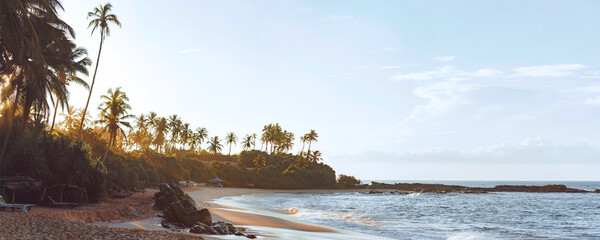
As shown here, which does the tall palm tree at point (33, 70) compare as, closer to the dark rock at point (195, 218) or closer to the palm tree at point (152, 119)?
the dark rock at point (195, 218)

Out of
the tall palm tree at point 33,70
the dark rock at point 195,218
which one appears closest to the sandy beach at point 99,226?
the dark rock at point 195,218

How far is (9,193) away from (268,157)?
301 feet

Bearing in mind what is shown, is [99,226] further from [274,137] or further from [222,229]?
[274,137]

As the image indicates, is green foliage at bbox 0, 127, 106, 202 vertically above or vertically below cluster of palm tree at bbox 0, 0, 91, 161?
below

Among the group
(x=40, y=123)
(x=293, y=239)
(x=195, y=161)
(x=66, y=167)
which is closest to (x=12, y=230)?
(x=293, y=239)

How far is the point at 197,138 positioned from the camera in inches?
5153

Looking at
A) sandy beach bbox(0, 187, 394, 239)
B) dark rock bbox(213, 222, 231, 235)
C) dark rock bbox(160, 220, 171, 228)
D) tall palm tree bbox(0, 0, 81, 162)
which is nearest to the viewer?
sandy beach bbox(0, 187, 394, 239)

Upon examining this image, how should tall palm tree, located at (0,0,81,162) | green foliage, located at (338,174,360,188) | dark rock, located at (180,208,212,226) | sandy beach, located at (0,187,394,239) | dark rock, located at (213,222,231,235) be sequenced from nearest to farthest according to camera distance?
sandy beach, located at (0,187,394,239), dark rock, located at (213,222,231,235), dark rock, located at (180,208,212,226), tall palm tree, located at (0,0,81,162), green foliage, located at (338,174,360,188)

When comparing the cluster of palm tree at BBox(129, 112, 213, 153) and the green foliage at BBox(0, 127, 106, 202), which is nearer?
the green foliage at BBox(0, 127, 106, 202)

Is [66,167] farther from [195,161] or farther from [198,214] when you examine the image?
[195,161]

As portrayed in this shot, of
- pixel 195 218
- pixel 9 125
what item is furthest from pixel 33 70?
pixel 195 218

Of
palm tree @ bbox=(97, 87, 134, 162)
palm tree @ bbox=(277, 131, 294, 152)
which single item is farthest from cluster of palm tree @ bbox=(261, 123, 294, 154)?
palm tree @ bbox=(97, 87, 134, 162)

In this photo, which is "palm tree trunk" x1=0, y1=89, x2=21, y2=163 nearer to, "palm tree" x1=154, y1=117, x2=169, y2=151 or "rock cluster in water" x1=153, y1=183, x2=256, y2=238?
"rock cluster in water" x1=153, y1=183, x2=256, y2=238

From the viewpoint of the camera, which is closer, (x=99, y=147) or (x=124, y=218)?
(x=124, y=218)
